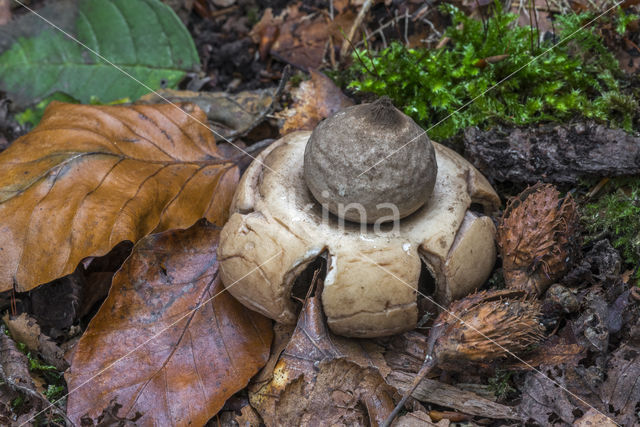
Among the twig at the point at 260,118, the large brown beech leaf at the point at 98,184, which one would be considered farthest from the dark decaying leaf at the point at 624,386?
the twig at the point at 260,118

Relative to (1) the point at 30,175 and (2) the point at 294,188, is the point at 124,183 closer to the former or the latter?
(1) the point at 30,175

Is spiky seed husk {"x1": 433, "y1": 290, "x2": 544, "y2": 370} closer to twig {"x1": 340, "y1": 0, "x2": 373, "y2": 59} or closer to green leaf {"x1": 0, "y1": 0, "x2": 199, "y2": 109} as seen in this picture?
twig {"x1": 340, "y1": 0, "x2": 373, "y2": 59}

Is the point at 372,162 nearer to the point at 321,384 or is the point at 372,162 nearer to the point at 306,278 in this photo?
the point at 306,278

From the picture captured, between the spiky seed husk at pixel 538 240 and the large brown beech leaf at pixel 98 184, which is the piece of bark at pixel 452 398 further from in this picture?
the large brown beech leaf at pixel 98 184

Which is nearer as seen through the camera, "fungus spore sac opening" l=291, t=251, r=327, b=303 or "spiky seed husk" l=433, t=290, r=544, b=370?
"spiky seed husk" l=433, t=290, r=544, b=370

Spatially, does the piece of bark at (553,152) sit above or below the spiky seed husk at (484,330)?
above

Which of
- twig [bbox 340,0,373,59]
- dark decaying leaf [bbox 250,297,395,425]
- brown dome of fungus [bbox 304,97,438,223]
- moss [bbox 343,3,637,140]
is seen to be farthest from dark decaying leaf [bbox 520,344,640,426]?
twig [bbox 340,0,373,59]
